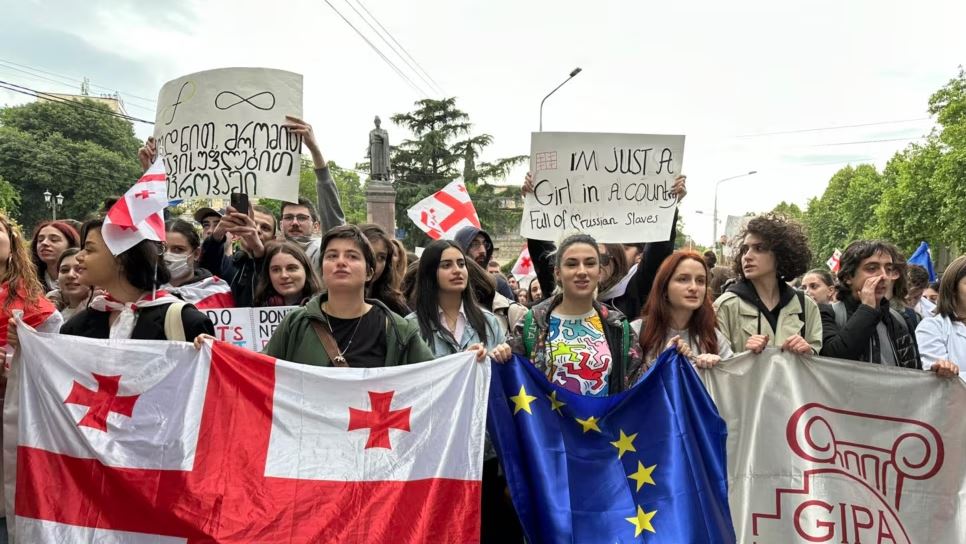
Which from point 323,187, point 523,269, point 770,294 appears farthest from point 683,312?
point 523,269

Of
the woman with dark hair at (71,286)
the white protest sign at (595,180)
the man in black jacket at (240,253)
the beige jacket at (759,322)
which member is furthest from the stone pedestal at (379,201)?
the beige jacket at (759,322)

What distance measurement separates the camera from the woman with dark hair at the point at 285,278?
4.15 m

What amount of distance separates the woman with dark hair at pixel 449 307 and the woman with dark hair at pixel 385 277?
0.85ft

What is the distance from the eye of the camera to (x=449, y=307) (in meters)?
3.80

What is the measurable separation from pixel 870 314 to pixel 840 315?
17.3 inches

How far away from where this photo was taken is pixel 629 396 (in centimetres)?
325

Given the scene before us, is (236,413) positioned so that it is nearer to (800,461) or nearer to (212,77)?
(212,77)

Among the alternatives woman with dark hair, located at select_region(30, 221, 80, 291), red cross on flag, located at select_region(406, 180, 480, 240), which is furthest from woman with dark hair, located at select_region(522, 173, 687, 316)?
woman with dark hair, located at select_region(30, 221, 80, 291)

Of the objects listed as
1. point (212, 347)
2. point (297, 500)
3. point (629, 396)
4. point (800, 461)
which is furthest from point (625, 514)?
point (212, 347)

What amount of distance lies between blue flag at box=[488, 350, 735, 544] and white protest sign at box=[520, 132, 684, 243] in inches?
61.2

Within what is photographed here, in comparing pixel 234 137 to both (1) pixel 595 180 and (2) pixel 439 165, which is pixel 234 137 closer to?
(1) pixel 595 180

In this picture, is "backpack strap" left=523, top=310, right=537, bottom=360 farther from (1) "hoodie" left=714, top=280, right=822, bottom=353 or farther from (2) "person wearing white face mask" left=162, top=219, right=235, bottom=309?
(2) "person wearing white face mask" left=162, top=219, right=235, bottom=309

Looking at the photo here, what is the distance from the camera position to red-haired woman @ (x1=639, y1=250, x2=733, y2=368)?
3.55m

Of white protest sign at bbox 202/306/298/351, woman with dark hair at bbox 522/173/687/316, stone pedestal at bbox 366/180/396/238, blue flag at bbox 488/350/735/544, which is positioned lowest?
blue flag at bbox 488/350/735/544
